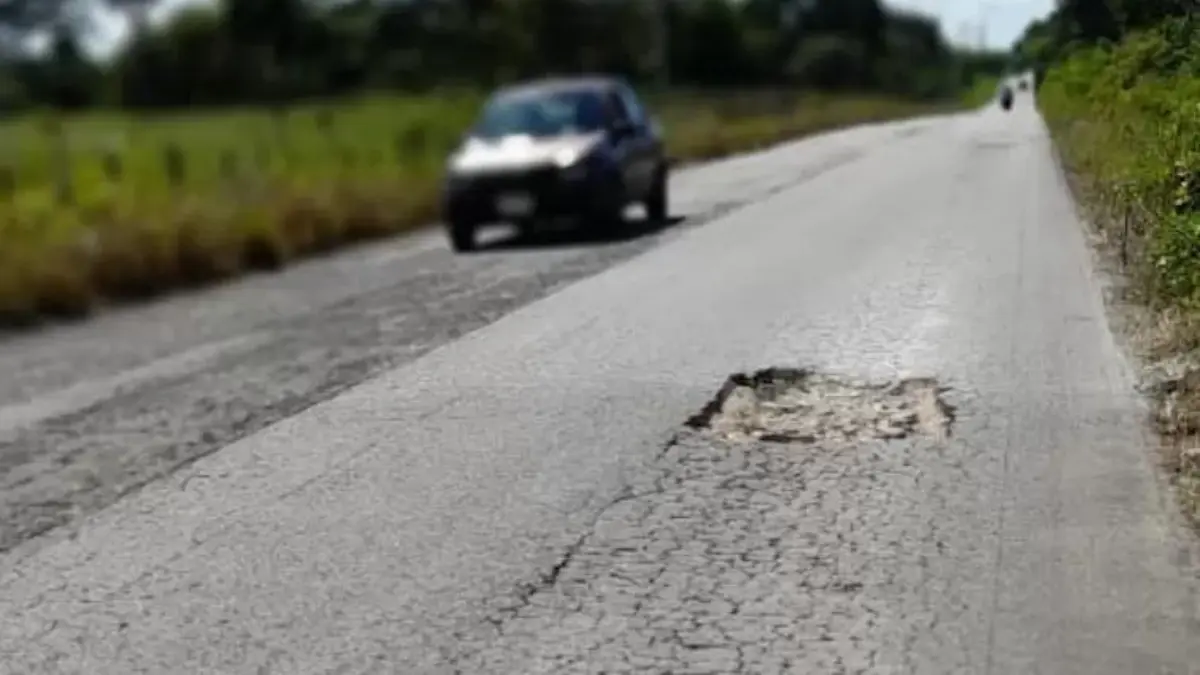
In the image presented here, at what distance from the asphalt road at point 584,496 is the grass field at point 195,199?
8.99 ft

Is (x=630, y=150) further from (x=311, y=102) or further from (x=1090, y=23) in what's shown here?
(x=311, y=102)

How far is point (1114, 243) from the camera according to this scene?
1491 centimetres

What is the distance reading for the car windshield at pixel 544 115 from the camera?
69.8 feet

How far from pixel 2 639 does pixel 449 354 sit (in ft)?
19.1

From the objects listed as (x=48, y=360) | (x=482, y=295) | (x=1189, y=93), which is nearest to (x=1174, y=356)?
(x=1189, y=93)

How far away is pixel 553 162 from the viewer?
20.4 meters

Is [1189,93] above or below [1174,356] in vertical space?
above

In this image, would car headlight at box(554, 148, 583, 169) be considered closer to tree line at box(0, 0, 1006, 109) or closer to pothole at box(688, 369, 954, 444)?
pothole at box(688, 369, 954, 444)

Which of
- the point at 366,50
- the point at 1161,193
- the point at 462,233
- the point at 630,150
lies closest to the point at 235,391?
the point at 1161,193

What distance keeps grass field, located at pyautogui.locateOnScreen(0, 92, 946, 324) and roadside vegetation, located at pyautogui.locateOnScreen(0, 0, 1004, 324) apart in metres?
0.04

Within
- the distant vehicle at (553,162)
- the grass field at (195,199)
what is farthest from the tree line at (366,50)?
the distant vehicle at (553,162)

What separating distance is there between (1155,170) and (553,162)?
36.4ft

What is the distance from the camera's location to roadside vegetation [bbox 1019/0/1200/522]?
8.84 m

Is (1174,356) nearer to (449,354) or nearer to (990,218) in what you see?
(449,354)
